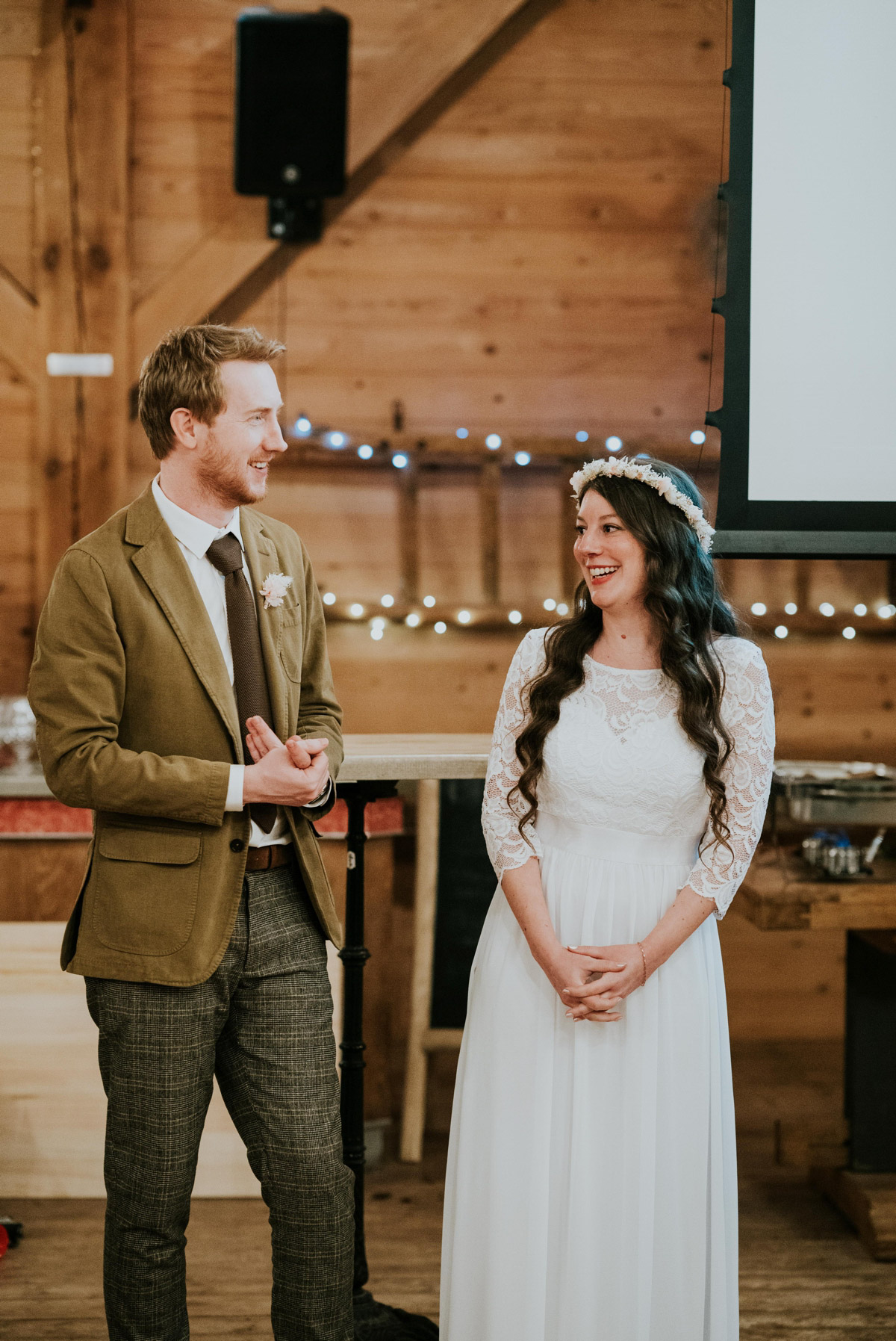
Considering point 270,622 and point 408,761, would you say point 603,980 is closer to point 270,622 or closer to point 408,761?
point 408,761

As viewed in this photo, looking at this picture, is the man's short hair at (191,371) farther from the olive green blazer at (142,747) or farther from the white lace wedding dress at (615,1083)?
the white lace wedding dress at (615,1083)

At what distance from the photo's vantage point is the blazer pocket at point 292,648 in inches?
76.5

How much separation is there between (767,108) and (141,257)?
251 centimetres

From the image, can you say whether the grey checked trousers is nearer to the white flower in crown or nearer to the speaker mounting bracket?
the white flower in crown

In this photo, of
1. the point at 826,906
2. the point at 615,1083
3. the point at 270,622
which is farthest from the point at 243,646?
the point at 826,906

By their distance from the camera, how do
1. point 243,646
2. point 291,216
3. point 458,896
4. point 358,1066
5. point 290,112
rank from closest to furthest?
point 243,646 → point 358,1066 → point 458,896 → point 290,112 → point 291,216

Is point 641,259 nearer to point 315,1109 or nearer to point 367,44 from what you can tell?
point 367,44

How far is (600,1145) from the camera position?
1.89 meters

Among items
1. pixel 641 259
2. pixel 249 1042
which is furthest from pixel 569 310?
pixel 249 1042

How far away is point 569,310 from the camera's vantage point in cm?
443

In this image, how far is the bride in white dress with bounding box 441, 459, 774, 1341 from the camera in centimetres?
187

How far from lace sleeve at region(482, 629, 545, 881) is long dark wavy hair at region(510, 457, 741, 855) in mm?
13

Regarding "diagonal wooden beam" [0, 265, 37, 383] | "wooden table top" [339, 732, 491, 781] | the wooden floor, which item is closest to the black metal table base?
"wooden table top" [339, 732, 491, 781]

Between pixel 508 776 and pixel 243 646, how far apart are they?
A: 1.63 ft
